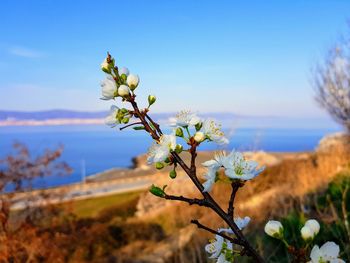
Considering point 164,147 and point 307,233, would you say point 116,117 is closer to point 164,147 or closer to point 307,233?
point 164,147

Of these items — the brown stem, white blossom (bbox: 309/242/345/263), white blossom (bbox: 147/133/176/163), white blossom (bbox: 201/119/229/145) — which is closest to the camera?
white blossom (bbox: 309/242/345/263)

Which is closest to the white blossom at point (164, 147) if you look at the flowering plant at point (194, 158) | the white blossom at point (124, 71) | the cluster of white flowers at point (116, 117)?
the flowering plant at point (194, 158)

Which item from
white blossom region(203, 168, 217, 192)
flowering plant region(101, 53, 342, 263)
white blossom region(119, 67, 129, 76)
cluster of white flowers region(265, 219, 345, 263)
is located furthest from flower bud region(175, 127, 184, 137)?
cluster of white flowers region(265, 219, 345, 263)

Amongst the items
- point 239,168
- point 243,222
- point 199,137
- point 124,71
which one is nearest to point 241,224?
point 243,222

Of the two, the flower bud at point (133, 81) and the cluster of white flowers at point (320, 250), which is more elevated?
the flower bud at point (133, 81)

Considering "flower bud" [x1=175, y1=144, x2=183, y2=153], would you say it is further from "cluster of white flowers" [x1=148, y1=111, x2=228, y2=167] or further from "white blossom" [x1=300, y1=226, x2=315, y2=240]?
"white blossom" [x1=300, y1=226, x2=315, y2=240]

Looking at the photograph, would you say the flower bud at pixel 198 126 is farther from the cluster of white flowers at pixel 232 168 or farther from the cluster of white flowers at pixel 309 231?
the cluster of white flowers at pixel 309 231

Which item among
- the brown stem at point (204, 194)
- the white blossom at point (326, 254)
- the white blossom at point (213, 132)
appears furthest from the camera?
the white blossom at point (213, 132)
